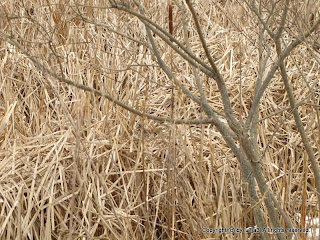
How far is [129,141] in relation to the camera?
8.91ft

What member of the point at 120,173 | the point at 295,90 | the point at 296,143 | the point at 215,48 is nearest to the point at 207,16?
the point at 215,48

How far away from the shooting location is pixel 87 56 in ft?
11.0

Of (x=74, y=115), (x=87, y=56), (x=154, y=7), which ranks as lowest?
(x=74, y=115)

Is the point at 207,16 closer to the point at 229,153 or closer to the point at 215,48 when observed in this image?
the point at 215,48

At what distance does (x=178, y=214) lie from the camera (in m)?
2.48

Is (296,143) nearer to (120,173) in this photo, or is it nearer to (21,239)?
(120,173)

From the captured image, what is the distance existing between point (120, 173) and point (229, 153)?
603 millimetres

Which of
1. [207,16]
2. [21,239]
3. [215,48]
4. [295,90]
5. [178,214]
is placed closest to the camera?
[21,239]

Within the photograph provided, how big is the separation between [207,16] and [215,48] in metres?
0.44

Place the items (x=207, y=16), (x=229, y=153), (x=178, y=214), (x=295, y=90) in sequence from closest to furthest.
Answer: (x=178, y=214) → (x=229, y=153) → (x=295, y=90) → (x=207, y=16)

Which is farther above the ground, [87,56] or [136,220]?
[87,56]

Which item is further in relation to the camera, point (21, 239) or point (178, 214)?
point (178, 214)

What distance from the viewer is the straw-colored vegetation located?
2.17 meters

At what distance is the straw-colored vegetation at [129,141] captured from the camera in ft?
7.11
